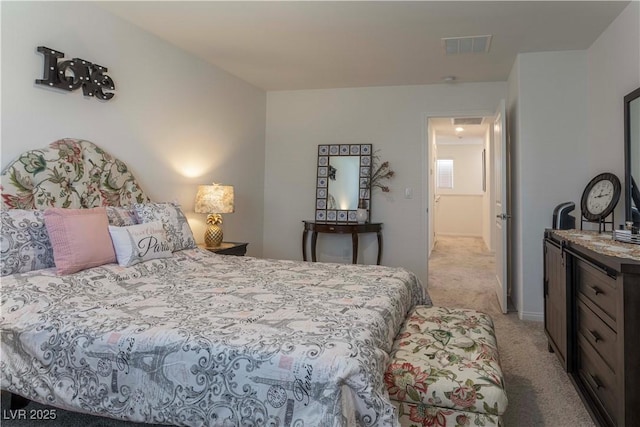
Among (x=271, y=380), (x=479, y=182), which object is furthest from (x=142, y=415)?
(x=479, y=182)

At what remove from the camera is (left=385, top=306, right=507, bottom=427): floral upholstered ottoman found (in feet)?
4.81

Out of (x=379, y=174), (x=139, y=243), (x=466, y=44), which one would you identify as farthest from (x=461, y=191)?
(x=139, y=243)

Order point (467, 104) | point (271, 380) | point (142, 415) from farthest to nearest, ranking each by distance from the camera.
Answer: point (467, 104) → point (142, 415) → point (271, 380)

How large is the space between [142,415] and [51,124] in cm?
191

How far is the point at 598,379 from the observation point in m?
1.84

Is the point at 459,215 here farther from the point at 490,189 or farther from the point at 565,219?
the point at 565,219

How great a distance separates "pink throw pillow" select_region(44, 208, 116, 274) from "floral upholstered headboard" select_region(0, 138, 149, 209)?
0.88ft

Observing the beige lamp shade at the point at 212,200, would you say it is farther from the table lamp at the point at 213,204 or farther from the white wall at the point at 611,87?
the white wall at the point at 611,87

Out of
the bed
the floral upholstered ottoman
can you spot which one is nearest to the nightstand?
the bed

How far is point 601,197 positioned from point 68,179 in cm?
348

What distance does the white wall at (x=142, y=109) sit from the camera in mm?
2254

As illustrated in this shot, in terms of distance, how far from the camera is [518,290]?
12.1ft

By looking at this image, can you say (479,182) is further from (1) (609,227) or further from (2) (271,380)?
(2) (271,380)

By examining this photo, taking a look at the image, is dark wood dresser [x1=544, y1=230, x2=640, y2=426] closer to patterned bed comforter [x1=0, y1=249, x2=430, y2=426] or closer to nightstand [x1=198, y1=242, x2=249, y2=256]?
patterned bed comforter [x1=0, y1=249, x2=430, y2=426]
